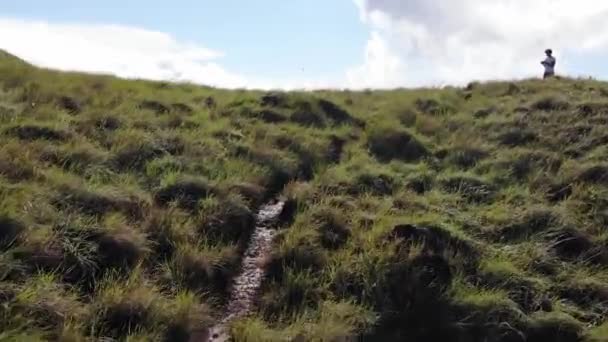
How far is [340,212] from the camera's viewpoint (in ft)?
34.3

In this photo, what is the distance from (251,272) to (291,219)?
5.25 ft

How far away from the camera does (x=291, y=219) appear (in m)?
10.5

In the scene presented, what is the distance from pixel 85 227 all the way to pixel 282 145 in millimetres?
6004

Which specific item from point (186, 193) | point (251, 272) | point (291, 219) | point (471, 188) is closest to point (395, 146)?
point (471, 188)

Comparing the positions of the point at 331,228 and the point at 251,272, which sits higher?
the point at 331,228

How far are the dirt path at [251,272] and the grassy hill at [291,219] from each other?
0.15 metres

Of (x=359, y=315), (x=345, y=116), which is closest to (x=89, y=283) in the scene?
(x=359, y=315)

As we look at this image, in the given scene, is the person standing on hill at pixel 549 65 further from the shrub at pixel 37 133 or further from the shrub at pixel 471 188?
the shrub at pixel 37 133

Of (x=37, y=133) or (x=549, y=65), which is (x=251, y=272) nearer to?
(x=37, y=133)

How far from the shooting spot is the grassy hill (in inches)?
292

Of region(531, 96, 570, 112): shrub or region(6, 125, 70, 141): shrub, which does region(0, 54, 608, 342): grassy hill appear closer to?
region(6, 125, 70, 141): shrub

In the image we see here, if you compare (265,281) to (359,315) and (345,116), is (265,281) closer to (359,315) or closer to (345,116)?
(359,315)

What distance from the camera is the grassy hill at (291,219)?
24.3ft

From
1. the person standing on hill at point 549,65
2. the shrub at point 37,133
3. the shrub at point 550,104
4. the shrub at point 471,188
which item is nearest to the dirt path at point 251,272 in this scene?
the shrub at point 37,133
